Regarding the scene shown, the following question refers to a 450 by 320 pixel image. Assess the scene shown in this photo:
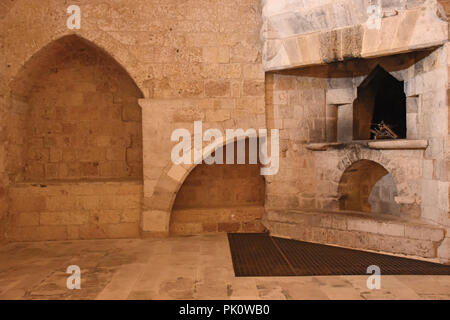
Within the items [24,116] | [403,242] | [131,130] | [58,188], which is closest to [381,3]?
[403,242]

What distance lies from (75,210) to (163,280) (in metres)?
2.25

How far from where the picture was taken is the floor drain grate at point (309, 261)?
3.32m

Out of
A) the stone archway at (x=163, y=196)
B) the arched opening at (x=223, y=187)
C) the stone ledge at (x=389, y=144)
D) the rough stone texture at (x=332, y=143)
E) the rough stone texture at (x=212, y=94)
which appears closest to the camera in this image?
the stone ledge at (x=389, y=144)

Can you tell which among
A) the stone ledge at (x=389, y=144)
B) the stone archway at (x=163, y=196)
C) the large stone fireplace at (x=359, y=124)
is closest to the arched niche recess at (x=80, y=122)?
the stone archway at (x=163, y=196)

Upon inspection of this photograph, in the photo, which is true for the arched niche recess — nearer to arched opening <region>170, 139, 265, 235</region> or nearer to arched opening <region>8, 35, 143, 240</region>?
arched opening <region>8, 35, 143, 240</region>

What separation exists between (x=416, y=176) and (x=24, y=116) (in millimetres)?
5670

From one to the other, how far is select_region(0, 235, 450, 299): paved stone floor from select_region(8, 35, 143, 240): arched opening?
61 centimetres

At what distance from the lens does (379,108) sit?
5219 mm

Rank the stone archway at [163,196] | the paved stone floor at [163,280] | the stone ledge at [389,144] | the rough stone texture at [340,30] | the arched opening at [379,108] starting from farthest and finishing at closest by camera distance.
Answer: the arched opening at [379,108] < the stone archway at [163,196] < the stone ledge at [389,144] < the rough stone texture at [340,30] < the paved stone floor at [163,280]

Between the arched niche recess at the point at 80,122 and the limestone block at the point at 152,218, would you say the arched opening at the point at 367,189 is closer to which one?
the limestone block at the point at 152,218

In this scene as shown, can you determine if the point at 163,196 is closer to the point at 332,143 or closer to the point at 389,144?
the point at 332,143

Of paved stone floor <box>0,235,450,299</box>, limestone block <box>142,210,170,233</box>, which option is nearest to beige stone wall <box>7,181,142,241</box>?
limestone block <box>142,210,170,233</box>

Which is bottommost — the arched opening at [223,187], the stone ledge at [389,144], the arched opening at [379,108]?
the arched opening at [223,187]

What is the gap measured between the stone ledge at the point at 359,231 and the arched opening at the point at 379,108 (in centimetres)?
131
